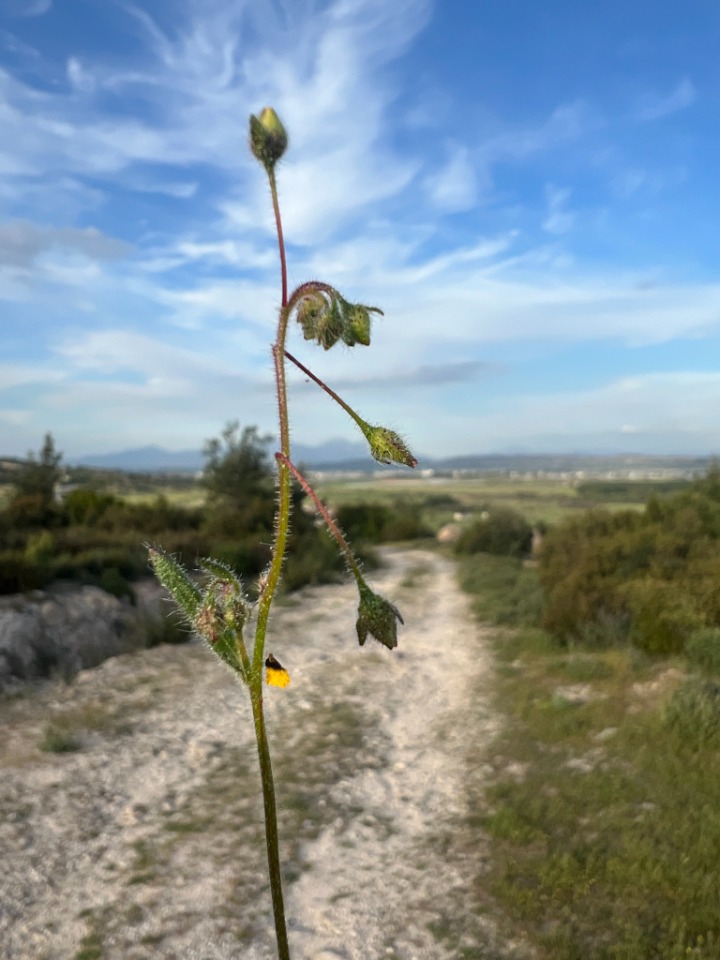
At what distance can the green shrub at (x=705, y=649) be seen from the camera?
8234mm

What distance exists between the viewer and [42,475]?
22312mm

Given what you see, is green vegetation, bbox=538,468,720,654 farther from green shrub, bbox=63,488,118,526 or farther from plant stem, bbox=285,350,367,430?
green shrub, bbox=63,488,118,526

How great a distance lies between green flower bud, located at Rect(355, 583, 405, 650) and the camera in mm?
1826

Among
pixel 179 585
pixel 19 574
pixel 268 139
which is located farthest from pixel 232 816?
pixel 19 574

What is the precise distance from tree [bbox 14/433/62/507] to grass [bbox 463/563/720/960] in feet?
57.5

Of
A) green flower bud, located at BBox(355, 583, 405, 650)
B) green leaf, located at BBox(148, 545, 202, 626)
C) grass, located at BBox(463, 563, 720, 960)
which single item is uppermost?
green leaf, located at BBox(148, 545, 202, 626)

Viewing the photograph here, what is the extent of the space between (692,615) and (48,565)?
975cm

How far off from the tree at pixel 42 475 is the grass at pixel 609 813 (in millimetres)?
17540

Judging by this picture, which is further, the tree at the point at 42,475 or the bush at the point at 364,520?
the bush at the point at 364,520

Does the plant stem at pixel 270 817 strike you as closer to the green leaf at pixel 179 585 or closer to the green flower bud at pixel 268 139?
the green leaf at pixel 179 585

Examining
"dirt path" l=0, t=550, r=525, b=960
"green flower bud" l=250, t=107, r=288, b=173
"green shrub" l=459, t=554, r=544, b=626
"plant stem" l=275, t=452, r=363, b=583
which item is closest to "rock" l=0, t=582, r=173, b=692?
"dirt path" l=0, t=550, r=525, b=960

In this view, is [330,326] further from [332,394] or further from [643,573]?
[643,573]

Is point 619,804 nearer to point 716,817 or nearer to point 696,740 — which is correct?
point 716,817

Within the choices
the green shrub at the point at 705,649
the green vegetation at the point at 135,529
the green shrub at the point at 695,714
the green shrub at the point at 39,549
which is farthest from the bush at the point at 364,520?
the green shrub at the point at 695,714
